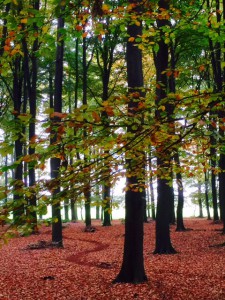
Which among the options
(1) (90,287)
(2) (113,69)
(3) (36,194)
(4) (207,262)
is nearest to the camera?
(3) (36,194)

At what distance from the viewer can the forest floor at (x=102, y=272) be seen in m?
8.21

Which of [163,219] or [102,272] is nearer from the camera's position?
[102,272]

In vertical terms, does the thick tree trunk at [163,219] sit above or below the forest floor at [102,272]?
above

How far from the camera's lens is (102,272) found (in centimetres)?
1030

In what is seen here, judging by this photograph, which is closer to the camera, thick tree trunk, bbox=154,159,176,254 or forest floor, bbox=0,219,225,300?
forest floor, bbox=0,219,225,300

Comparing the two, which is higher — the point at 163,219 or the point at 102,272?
the point at 163,219

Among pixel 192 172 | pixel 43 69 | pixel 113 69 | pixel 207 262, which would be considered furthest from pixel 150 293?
pixel 113 69

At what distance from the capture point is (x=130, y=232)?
8.98 m

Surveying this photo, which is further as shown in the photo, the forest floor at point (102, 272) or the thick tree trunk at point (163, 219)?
the thick tree trunk at point (163, 219)

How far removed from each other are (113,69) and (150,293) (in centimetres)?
2249

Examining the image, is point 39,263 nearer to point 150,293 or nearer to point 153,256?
point 153,256

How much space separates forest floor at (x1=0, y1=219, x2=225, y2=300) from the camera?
8211 mm

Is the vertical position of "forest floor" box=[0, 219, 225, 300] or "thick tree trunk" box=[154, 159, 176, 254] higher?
"thick tree trunk" box=[154, 159, 176, 254]

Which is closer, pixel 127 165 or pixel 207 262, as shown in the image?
pixel 127 165
